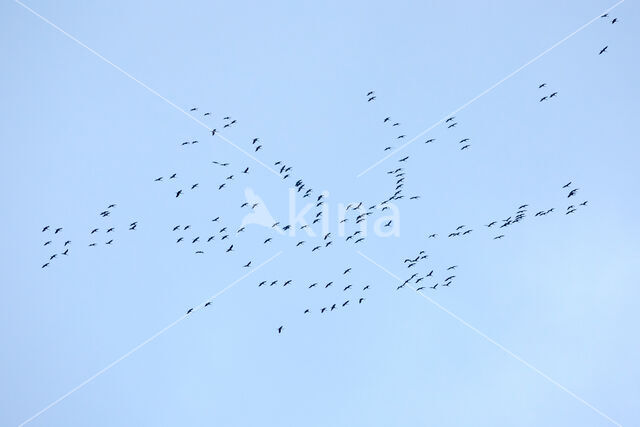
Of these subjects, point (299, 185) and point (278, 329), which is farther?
point (278, 329)

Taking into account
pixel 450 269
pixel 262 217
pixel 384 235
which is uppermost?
pixel 262 217

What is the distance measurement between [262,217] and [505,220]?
1904cm

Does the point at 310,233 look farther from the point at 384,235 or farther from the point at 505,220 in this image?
the point at 505,220

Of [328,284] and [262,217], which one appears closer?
[328,284]

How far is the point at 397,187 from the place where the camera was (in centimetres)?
7119

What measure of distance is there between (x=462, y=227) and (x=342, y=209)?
32.5ft

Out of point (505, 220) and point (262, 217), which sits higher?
point (262, 217)

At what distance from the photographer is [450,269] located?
2928 inches

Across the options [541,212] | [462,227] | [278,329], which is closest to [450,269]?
[462,227]

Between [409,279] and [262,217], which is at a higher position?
[262,217]

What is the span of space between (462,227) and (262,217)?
15806 mm

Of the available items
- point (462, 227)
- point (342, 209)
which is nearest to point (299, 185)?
point (342, 209)

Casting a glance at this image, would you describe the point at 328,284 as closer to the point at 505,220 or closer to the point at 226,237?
the point at 226,237

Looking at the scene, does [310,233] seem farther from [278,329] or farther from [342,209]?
[278,329]
